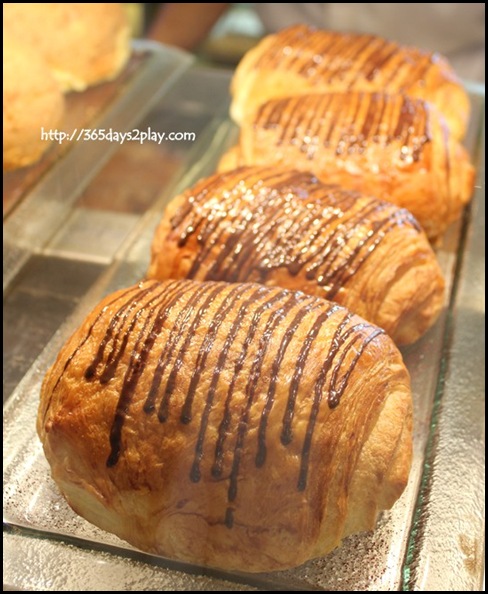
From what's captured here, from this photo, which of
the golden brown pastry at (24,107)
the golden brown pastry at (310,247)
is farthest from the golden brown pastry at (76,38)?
A: the golden brown pastry at (310,247)

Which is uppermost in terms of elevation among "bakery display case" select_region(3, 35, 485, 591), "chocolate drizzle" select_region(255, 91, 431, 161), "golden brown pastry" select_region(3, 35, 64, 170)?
"chocolate drizzle" select_region(255, 91, 431, 161)

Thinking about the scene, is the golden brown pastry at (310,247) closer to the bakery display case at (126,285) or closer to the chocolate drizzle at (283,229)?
the chocolate drizzle at (283,229)

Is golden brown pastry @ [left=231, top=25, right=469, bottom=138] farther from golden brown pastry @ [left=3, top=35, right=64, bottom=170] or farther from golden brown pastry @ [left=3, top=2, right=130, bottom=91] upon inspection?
golden brown pastry @ [left=3, top=35, right=64, bottom=170]

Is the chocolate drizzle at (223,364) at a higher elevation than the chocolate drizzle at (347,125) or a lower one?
lower

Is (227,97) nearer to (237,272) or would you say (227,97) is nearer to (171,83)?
(171,83)

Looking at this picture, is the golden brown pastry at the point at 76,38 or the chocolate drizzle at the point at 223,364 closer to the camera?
the chocolate drizzle at the point at 223,364

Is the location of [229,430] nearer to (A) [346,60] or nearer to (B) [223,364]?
(B) [223,364]

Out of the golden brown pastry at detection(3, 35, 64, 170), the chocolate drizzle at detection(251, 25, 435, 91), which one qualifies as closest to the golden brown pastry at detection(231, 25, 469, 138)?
the chocolate drizzle at detection(251, 25, 435, 91)
